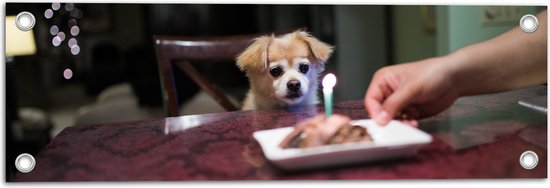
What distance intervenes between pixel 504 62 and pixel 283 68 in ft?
1.05

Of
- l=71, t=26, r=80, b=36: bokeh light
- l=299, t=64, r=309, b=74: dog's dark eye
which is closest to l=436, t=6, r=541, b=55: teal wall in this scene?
l=299, t=64, r=309, b=74: dog's dark eye

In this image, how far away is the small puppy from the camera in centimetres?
71

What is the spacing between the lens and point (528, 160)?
1.95ft

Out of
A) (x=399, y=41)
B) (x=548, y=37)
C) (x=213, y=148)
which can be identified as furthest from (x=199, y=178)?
(x=548, y=37)

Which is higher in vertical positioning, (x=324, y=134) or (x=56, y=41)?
(x=56, y=41)

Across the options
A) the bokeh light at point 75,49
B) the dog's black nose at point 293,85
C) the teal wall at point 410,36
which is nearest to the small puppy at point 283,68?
the dog's black nose at point 293,85

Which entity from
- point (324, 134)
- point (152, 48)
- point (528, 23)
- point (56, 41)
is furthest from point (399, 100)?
point (56, 41)

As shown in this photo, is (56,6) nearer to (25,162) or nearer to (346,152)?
(25,162)

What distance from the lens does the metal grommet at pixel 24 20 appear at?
0.69 m

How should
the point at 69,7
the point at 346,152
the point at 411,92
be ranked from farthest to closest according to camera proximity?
the point at 69,7 < the point at 411,92 < the point at 346,152

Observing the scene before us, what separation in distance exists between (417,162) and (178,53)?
1.48 ft

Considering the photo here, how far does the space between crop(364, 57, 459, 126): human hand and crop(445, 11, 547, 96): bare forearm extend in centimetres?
2

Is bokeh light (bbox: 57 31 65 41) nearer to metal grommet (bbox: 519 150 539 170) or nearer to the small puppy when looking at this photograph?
the small puppy

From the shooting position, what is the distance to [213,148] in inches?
23.1
